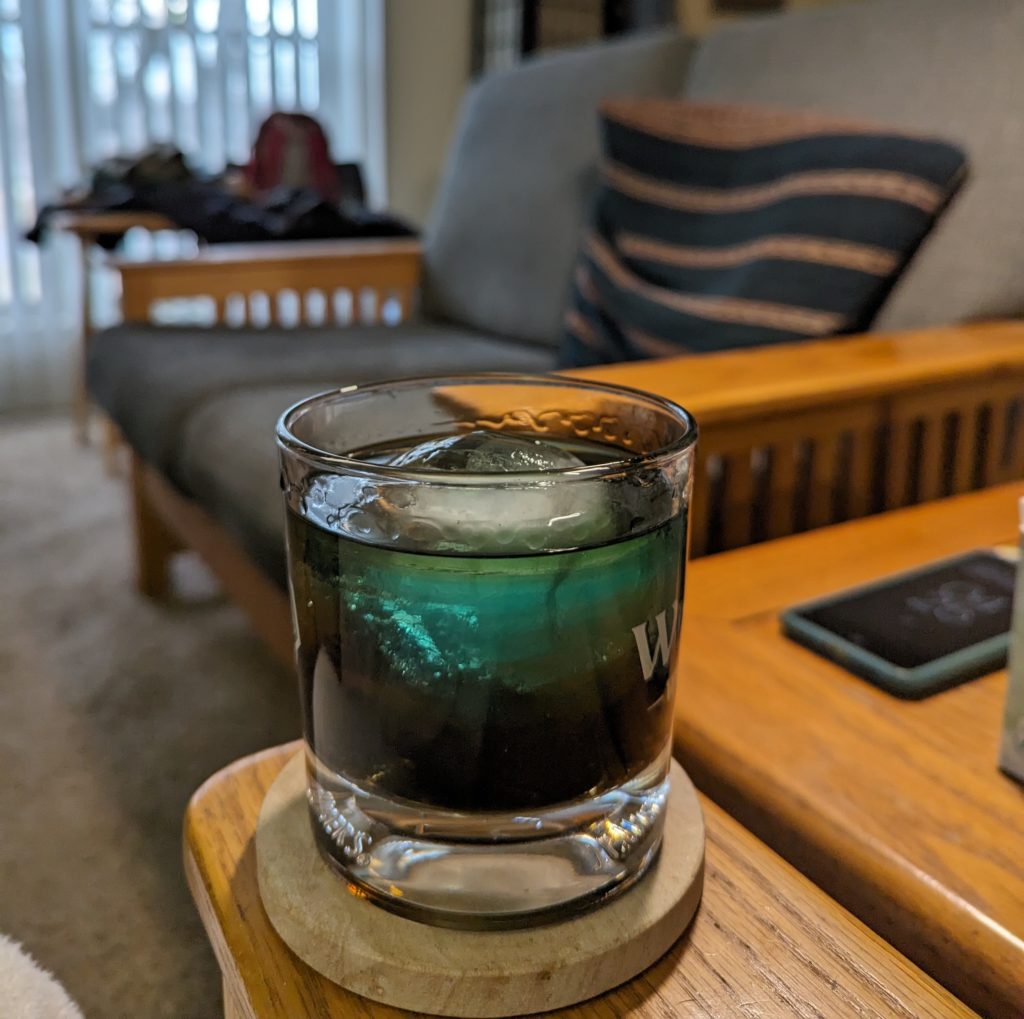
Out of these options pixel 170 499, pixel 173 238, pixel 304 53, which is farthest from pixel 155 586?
pixel 304 53

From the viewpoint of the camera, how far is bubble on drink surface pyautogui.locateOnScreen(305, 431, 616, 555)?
320mm

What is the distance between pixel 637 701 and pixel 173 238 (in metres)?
3.26

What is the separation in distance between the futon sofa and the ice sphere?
0.53 m

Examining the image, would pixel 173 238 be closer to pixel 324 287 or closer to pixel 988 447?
pixel 324 287

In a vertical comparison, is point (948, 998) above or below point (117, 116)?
below

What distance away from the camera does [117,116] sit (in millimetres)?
Answer: 3094

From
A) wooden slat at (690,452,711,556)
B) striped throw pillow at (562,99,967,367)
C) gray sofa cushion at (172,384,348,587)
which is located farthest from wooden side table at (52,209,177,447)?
wooden slat at (690,452,711,556)

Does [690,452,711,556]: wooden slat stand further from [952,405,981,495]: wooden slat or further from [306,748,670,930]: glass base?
[306,748,670,930]: glass base

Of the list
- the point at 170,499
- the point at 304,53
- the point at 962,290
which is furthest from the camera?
the point at 304,53

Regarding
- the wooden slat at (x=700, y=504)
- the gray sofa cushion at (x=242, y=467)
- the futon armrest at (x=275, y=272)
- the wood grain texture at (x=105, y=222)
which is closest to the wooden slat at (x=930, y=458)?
the wooden slat at (x=700, y=504)

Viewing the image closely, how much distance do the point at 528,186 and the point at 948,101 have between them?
2.57ft

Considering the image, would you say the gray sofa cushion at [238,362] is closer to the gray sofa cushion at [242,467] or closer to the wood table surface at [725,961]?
the gray sofa cushion at [242,467]

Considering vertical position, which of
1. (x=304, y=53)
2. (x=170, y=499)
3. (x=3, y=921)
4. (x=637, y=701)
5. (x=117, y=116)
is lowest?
(x=3, y=921)

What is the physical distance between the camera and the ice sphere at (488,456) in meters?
0.35
